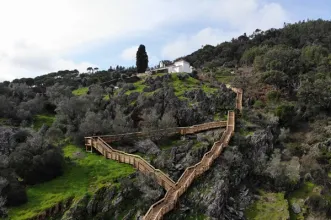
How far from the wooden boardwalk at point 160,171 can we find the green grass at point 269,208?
5.50 metres

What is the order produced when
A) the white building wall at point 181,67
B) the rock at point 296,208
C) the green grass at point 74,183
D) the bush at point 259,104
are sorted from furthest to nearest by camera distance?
the white building wall at point 181,67, the bush at point 259,104, the rock at point 296,208, the green grass at point 74,183

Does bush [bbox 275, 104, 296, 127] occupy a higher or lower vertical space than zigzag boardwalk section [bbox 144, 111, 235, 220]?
higher

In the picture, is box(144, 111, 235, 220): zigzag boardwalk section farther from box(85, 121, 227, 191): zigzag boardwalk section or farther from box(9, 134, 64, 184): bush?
box(9, 134, 64, 184): bush

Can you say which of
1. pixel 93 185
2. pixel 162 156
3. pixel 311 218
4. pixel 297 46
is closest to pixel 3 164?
pixel 93 185

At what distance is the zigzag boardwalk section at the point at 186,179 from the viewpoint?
94.6 ft

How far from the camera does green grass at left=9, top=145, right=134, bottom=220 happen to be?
27.6 m

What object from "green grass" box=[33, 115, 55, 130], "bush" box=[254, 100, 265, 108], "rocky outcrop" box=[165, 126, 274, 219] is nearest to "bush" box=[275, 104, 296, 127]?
"bush" box=[254, 100, 265, 108]

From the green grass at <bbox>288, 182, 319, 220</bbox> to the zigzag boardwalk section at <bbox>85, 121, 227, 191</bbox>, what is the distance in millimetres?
11568

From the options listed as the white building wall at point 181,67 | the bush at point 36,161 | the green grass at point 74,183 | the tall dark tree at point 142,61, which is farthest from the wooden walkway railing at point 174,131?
the tall dark tree at point 142,61

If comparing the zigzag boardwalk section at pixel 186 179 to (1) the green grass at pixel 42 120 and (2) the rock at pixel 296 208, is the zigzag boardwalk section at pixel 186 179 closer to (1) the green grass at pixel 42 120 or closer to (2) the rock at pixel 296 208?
(2) the rock at pixel 296 208

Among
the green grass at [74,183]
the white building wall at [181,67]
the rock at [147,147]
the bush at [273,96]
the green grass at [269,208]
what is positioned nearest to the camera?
the green grass at [74,183]

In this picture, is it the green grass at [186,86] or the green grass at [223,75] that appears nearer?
the green grass at [186,86]

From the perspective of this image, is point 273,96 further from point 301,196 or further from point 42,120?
point 42,120

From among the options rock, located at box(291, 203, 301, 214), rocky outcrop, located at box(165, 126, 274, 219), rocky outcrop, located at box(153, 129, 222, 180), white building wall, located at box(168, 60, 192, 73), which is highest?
white building wall, located at box(168, 60, 192, 73)
